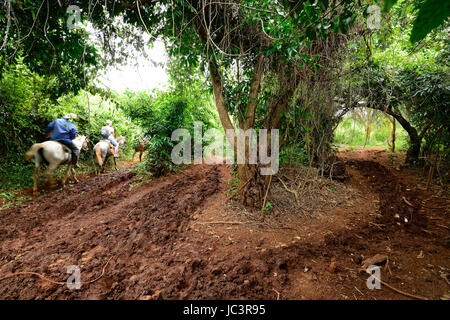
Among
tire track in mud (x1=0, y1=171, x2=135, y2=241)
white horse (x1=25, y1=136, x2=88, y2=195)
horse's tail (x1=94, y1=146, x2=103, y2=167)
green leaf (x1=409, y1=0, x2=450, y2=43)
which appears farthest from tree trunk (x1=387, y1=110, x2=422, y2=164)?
white horse (x1=25, y1=136, x2=88, y2=195)

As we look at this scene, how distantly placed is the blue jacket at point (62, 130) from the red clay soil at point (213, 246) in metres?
1.40

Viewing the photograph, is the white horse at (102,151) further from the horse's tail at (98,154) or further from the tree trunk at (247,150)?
the tree trunk at (247,150)

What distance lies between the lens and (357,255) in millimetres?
2354

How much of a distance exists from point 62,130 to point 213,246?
4.88 meters

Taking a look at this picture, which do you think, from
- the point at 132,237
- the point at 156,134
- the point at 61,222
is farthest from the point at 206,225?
the point at 156,134

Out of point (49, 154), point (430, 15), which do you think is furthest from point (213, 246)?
point (49, 154)

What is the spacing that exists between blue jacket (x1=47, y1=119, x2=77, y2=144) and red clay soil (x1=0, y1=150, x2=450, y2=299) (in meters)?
1.40

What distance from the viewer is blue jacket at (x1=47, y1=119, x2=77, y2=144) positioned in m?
4.81

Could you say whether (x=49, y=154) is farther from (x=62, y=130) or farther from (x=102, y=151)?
(x=102, y=151)

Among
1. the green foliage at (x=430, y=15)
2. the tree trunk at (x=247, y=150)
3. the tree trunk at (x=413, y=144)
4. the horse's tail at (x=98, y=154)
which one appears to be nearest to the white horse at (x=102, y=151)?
the horse's tail at (x=98, y=154)

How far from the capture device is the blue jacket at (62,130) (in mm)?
4812

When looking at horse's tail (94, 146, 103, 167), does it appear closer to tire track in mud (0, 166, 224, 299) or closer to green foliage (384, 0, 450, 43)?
tire track in mud (0, 166, 224, 299)

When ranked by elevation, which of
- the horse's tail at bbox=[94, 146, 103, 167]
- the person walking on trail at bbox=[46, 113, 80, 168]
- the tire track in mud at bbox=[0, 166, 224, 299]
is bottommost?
the tire track in mud at bbox=[0, 166, 224, 299]
